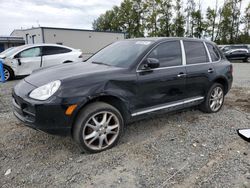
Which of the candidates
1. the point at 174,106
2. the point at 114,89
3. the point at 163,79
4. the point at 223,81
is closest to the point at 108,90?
the point at 114,89

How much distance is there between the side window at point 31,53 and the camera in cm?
835

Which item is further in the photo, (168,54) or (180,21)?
(180,21)

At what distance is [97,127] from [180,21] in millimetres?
43919

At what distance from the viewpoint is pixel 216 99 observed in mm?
4797

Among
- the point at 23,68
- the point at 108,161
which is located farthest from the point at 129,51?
the point at 23,68

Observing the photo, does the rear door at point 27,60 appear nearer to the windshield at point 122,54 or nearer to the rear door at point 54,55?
the rear door at point 54,55

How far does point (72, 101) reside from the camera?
274cm

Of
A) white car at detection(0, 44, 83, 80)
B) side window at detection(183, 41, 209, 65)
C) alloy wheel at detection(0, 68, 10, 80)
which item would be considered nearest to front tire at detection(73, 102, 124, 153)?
side window at detection(183, 41, 209, 65)

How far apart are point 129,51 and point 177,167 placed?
2009 millimetres

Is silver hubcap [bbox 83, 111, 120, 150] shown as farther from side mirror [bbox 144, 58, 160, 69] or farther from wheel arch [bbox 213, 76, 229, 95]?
wheel arch [bbox 213, 76, 229, 95]

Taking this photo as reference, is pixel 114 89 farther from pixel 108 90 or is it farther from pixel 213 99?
pixel 213 99

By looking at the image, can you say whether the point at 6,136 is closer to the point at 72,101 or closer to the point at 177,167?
the point at 72,101

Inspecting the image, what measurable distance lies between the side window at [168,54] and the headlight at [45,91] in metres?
1.58

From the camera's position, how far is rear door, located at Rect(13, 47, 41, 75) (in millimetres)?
8281
